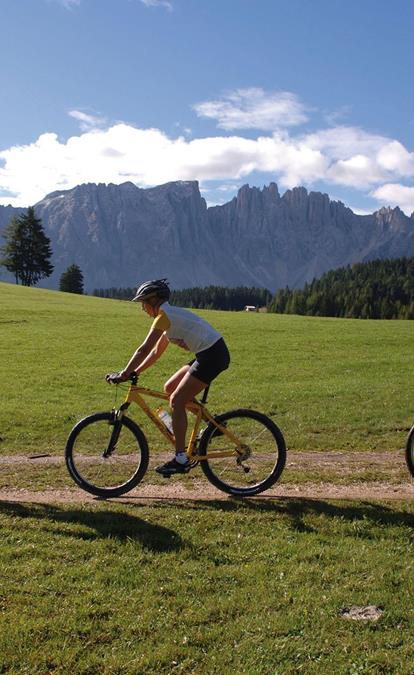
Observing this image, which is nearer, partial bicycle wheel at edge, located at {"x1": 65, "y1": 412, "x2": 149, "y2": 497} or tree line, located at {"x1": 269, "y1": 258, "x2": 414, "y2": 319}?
partial bicycle wheel at edge, located at {"x1": 65, "y1": 412, "x2": 149, "y2": 497}

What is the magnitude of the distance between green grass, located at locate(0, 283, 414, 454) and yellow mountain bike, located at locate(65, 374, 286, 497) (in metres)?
3.76

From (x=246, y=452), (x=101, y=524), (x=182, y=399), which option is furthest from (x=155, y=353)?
(x=101, y=524)

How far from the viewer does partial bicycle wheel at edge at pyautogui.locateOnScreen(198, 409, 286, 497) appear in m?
8.67

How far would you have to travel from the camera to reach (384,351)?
28844mm

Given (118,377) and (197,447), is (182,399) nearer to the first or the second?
(197,447)

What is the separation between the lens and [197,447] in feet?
28.7

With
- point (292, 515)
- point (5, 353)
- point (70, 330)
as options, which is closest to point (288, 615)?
point (292, 515)

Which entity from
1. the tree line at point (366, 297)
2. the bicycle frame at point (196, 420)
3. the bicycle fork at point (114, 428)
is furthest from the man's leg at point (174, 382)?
the tree line at point (366, 297)

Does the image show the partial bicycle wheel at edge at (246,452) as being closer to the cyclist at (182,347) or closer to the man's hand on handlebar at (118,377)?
the cyclist at (182,347)

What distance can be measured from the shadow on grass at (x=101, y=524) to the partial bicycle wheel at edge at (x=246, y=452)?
1.67m

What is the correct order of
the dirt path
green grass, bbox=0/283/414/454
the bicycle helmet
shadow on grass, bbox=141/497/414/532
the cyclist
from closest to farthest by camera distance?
shadow on grass, bbox=141/497/414/532
the bicycle helmet
the cyclist
the dirt path
green grass, bbox=0/283/414/454

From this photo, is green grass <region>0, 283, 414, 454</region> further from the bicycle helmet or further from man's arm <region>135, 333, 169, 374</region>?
the bicycle helmet

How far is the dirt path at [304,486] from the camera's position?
8.69 metres

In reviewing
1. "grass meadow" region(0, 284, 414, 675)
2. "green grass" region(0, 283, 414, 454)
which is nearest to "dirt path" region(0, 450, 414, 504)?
"grass meadow" region(0, 284, 414, 675)
